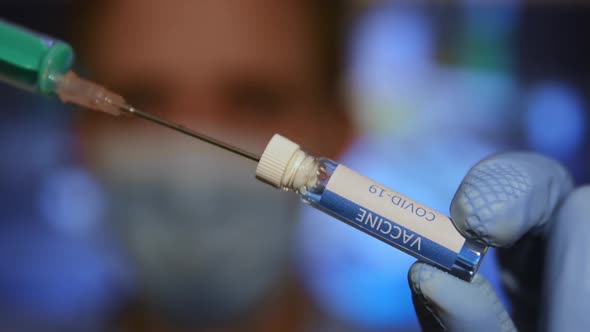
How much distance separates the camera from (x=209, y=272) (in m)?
1.25

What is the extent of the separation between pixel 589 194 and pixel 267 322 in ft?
3.74

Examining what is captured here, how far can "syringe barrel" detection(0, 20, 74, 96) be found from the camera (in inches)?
19.8

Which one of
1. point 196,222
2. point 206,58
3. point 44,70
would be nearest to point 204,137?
point 44,70

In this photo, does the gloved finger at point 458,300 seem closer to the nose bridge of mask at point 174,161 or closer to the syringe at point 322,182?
the syringe at point 322,182

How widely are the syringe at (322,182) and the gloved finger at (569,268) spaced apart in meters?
0.11

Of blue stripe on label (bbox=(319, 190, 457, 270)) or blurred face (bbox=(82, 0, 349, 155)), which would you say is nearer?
blue stripe on label (bbox=(319, 190, 457, 270))

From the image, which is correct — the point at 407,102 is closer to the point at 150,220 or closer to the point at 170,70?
the point at 170,70

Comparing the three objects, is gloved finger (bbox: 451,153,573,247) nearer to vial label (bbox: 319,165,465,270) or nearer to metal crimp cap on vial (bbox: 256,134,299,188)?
vial label (bbox: 319,165,465,270)

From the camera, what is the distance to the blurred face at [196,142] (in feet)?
4.05

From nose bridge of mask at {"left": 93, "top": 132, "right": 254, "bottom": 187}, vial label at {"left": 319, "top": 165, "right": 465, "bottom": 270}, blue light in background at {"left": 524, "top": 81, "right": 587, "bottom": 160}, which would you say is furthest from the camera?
blue light in background at {"left": 524, "top": 81, "right": 587, "bottom": 160}

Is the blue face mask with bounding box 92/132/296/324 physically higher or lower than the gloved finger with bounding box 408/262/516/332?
lower

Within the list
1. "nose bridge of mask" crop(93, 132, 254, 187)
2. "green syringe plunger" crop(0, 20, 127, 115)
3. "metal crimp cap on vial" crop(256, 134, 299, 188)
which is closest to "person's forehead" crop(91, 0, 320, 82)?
"nose bridge of mask" crop(93, 132, 254, 187)

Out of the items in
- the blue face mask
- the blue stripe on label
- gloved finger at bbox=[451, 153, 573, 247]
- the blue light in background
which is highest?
the blue light in background

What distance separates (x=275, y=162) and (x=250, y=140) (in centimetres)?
85
